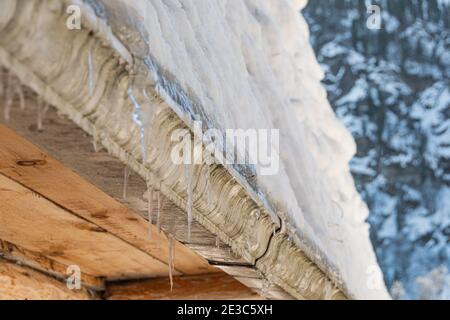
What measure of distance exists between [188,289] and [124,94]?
153 cm

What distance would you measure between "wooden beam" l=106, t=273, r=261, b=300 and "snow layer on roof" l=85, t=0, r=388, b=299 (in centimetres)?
29

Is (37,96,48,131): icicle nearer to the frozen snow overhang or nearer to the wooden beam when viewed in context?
the frozen snow overhang

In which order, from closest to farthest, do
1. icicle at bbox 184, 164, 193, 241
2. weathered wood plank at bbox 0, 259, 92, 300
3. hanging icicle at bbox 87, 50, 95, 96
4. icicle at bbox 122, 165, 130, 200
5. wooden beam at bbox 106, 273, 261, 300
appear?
1. hanging icicle at bbox 87, 50, 95, 96
2. icicle at bbox 122, 165, 130, 200
3. icicle at bbox 184, 164, 193, 241
4. weathered wood plank at bbox 0, 259, 92, 300
5. wooden beam at bbox 106, 273, 261, 300

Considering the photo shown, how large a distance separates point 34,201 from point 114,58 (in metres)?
0.79

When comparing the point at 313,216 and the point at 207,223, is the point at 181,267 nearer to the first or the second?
the point at 313,216

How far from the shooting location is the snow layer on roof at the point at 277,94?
164 centimetres

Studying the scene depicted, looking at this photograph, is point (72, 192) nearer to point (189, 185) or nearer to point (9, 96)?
point (189, 185)

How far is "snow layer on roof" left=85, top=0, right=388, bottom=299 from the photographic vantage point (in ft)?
5.37

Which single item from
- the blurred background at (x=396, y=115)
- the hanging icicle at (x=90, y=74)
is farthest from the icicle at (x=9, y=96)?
Answer: the blurred background at (x=396, y=115)

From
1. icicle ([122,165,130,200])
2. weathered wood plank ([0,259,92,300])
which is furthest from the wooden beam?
icicle ([122,165,130,200])

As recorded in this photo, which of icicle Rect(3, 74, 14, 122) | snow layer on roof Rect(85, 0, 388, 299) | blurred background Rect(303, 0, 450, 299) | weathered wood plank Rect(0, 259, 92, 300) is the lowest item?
weathered wood plank Rect(0, 259, 92, 300)

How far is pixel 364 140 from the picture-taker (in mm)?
10680

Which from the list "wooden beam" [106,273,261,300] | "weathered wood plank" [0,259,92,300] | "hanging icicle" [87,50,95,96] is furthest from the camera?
"wooden beam" [106,273,261,300]
